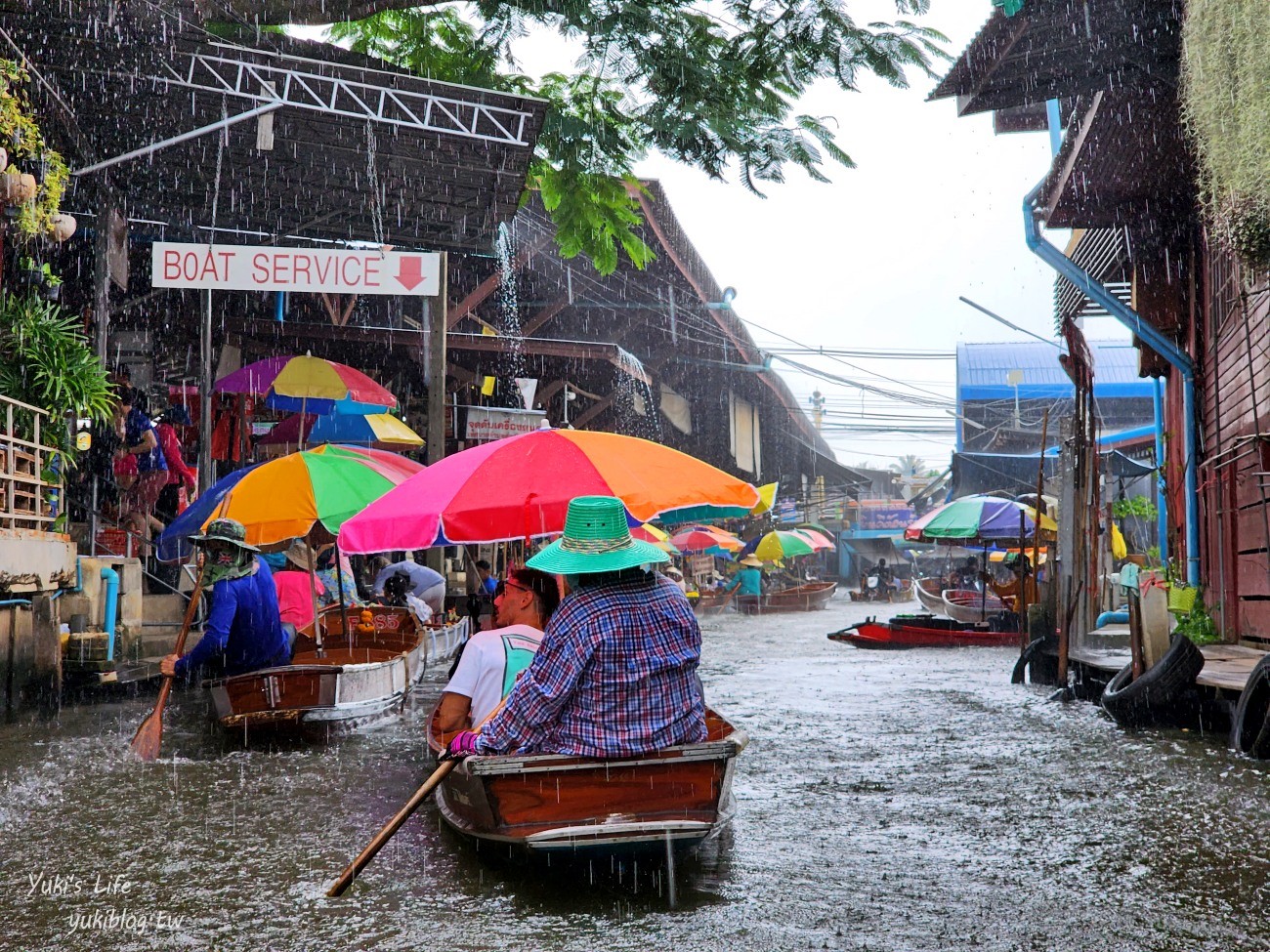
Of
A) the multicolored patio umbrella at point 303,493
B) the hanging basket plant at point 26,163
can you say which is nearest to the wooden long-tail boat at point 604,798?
the multicolored patio umbrella at point 303,493

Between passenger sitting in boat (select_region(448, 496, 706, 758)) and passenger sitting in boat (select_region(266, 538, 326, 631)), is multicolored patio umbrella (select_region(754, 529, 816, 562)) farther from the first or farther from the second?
passenger sitting in boat (select_region(448, 496, 706, 758))

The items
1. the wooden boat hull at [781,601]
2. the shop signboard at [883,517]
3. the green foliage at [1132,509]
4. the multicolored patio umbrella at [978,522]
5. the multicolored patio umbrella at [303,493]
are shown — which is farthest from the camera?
the shop signboard at [883,517]

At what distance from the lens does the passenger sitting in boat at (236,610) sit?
8.19 meters

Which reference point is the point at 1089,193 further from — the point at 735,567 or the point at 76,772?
the point at 735,567

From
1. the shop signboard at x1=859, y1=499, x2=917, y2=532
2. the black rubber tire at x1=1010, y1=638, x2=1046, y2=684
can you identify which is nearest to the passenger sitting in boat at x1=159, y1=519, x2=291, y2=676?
the black rubber tire at x1=1010, y1=638, x2=1046, y2=684

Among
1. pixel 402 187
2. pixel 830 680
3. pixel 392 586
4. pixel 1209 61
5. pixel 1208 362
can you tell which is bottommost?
pixel 830 680

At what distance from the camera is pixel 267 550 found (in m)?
13.7

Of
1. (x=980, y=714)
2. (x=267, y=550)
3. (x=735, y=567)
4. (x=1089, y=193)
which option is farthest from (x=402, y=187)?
(x=735, y=567)

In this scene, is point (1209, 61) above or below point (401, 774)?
above

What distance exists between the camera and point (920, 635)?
19094mm

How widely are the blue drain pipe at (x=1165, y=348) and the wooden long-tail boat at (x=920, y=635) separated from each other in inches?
240

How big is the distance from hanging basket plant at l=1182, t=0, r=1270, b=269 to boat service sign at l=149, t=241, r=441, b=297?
5.91 metres

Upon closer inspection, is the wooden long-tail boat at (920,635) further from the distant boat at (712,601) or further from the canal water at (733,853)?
the distant boat at (712,601)

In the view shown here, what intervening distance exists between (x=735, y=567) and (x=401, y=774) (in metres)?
34.3
